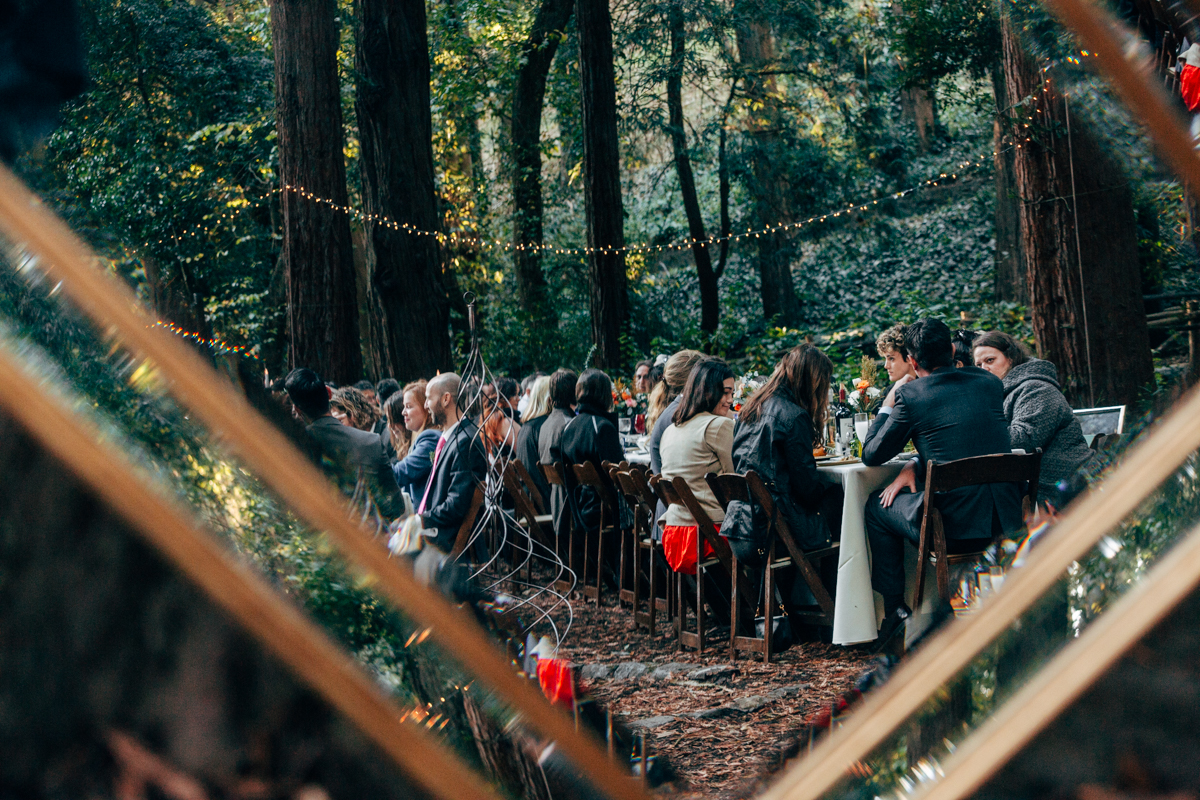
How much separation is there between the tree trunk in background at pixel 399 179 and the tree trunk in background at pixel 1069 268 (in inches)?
224

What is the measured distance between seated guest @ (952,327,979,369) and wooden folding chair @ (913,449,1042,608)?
4.19 ft

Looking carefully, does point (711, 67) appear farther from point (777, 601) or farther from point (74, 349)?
point (74, 349)

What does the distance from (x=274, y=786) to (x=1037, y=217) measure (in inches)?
262

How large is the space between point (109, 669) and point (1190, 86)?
1.69 metres

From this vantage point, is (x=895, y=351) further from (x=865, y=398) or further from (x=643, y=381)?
(x=643, y=381)

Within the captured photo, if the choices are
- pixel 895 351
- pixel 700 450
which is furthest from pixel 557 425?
pixel 895 351

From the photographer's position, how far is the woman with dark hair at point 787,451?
4441mm

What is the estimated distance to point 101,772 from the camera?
661 millimetres

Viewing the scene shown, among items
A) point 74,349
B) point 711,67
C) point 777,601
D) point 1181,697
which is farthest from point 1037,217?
point 711,67

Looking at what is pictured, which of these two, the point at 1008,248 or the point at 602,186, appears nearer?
the point at 602,186

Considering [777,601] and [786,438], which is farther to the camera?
[777,601]

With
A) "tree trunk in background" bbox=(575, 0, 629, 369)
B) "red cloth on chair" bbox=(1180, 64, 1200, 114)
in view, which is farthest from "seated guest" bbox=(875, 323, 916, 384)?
"tree trunk in background" bbox=(575, 0, 629, 369)

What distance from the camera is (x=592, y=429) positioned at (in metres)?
6.01

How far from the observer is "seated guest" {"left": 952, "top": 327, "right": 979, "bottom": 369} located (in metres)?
5.09
